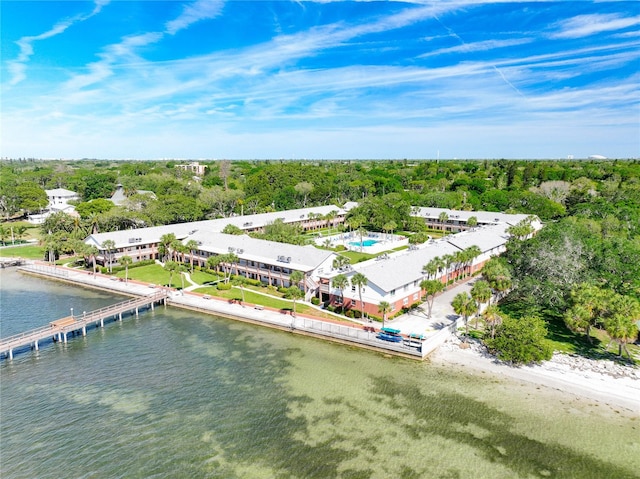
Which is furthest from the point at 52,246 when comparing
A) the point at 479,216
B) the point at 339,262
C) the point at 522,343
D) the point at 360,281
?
the point at 479,216

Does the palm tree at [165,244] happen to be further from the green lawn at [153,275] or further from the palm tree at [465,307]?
the palm tree at [465,307]

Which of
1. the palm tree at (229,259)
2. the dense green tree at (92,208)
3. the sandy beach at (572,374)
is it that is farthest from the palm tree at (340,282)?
the dense green tree at (92,208)

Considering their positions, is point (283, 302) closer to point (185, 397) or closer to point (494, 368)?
point (185, 397)

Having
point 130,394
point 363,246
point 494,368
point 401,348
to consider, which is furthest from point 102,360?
point 363,246

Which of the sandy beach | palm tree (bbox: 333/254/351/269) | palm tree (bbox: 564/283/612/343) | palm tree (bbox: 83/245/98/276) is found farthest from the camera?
palm tree (bbox: 83/245/98/276)

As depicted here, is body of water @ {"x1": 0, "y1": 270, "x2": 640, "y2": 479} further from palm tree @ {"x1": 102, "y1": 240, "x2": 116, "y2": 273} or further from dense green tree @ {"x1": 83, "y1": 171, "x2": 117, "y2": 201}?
dense green tree @ {"x1": 83, "y1": 171, "x2": 117, "y2": 201}

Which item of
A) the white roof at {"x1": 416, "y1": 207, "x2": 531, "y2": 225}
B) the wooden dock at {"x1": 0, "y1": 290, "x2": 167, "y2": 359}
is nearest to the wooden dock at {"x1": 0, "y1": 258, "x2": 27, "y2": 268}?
the wooden dock at {"x1": 0, "y1": 290, "x2": 167, "y2": 359}
